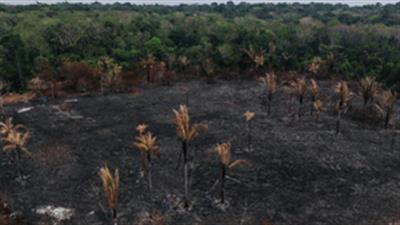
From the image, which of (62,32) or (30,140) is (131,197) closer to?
(30,140)

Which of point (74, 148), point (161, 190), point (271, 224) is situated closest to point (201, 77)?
point (74, 148)

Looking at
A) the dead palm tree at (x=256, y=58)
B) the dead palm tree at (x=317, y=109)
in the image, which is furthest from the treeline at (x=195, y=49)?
the dead palm tree at (x=317, y=109)

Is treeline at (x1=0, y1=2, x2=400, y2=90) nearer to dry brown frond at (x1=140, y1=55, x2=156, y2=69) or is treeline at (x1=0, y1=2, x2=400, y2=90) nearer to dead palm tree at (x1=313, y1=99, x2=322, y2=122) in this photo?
dry brown frond at (x1=140, y1=55, x2=156, y2=69)

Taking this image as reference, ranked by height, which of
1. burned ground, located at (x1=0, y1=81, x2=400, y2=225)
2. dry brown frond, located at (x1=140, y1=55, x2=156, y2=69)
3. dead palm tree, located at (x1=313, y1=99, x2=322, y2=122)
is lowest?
burned ground, located at (x1=0, y1=81, x2=400, y2=225)

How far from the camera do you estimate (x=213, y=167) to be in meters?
37.2

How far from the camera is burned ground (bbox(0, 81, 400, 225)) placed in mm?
30812

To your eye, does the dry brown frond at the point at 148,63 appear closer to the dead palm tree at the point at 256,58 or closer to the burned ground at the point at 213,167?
the burned ground at the point at 213,167

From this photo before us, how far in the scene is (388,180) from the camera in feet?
117

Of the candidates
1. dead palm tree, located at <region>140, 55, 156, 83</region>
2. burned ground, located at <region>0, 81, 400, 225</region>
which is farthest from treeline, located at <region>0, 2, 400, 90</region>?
burned ground, located at <region>0, 81, 400, 225</region>

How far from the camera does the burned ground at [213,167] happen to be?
101 feet

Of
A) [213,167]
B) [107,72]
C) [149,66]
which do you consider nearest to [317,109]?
[213,167]

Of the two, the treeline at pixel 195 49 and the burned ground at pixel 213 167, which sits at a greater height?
the treeline at pixel 195 49

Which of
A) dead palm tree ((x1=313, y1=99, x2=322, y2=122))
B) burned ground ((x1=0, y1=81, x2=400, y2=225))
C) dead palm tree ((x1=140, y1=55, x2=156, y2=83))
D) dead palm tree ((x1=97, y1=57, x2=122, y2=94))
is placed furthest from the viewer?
dead palm tree ((x1=140, y1=55, x2=156, y2=83))

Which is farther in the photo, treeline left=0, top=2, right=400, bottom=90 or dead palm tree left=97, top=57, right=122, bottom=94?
treeline left=0, top=2, right=400, bottom=90
